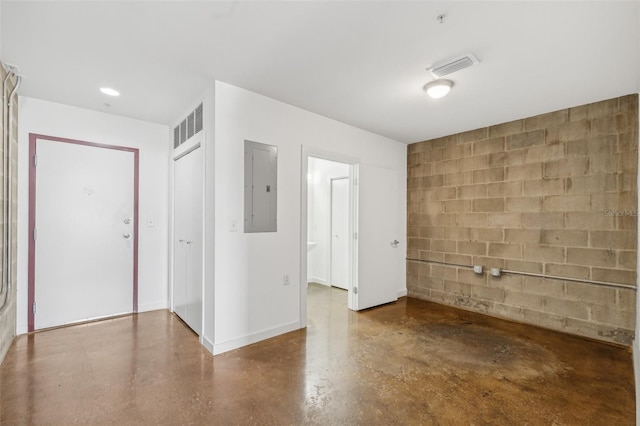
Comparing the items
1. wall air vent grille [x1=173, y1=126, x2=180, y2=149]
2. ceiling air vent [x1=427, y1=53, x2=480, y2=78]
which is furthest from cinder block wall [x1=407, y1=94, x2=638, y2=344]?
wall air vent grille [x1=173, y1=126, x2=180, y2=149]

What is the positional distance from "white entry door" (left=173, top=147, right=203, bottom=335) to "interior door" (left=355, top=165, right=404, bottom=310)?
2.10 metres

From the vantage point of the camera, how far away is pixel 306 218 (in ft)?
11.2

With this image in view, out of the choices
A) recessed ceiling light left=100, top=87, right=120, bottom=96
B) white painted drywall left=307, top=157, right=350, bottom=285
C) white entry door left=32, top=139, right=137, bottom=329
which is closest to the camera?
recessed ceiling light left=100, top=87, right=120, bottom=96

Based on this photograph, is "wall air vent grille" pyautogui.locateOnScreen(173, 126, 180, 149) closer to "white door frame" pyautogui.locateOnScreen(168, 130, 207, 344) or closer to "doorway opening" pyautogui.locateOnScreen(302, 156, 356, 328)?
"white door frame" pyautogui.locateOnScreen(168, 130, 207, 344)

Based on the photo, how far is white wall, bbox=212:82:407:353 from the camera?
2809mm

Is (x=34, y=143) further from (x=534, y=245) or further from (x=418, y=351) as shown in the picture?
(x=534, y=245)

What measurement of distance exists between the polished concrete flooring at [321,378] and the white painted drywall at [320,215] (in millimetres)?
2196

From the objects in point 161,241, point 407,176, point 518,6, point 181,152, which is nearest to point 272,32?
point 518,6

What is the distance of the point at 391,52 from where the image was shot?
2.29 meters

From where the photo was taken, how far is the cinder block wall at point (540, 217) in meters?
3.07

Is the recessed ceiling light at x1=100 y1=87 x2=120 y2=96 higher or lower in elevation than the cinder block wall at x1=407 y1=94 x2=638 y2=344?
higher

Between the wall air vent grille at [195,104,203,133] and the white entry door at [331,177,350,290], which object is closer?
the wall air vent grille at [195,104,203,133]

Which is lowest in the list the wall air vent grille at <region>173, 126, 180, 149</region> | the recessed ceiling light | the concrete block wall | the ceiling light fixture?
the concrete block wall

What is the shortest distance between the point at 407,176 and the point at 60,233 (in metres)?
4.79
